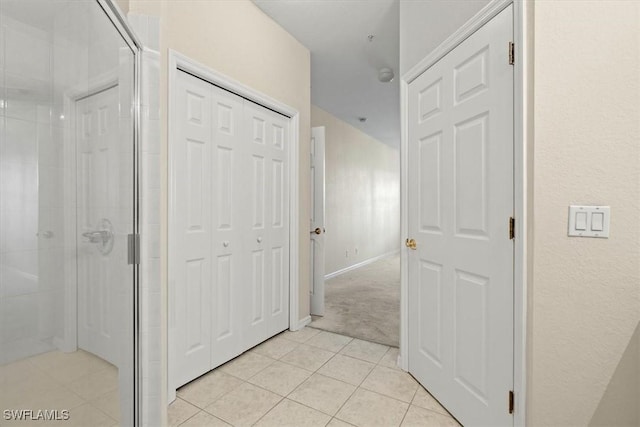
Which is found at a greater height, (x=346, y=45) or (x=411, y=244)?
(x=346, y=45)

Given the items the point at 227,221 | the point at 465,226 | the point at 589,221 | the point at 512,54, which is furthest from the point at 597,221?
the point at 227,221

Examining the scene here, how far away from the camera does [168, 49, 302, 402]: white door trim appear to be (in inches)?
67.4

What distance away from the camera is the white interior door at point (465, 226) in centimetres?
131

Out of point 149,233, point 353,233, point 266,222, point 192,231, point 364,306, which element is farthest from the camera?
point 353,233

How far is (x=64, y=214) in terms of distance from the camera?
93cm

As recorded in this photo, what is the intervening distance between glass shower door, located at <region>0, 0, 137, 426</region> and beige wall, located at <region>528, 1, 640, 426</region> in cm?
166

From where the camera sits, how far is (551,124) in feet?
3.67

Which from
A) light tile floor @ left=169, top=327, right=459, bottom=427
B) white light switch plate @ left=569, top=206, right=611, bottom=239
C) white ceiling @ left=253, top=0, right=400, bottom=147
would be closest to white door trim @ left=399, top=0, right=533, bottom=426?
white light switch plate @ left=569, top=206, right=611, bottom=239

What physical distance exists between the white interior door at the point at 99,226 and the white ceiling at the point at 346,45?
6.06ft

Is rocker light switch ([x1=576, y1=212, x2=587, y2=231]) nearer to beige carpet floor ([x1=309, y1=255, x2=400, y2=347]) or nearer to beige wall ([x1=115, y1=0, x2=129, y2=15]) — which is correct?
beige carpet floor ([x1=309, y1=255, x2=400, y2=347])

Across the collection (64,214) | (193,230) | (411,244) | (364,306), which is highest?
(64,214)

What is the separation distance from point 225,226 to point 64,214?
121 centimetres

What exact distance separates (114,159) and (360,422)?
1.71 m

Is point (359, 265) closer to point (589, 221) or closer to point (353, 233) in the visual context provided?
point (353, 233)
